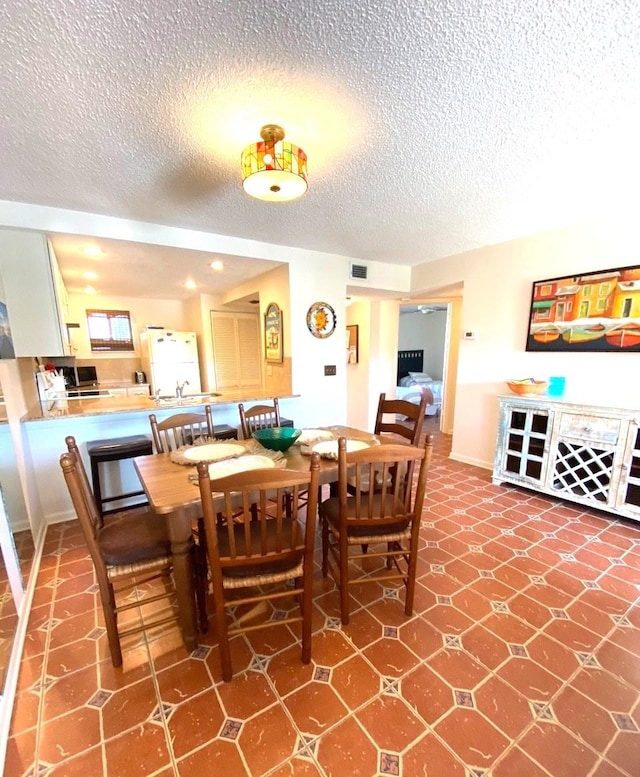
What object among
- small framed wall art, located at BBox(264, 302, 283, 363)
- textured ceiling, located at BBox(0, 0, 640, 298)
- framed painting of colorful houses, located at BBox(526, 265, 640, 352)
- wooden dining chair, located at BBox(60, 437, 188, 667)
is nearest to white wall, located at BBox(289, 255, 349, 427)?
small framed wall art, located at BBox(264, 302, 283, 363)

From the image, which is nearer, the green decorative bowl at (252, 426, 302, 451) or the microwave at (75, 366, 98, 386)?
the green decorative bowl at (252, 426, 302, 451)

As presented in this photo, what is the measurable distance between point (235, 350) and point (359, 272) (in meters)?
2.45

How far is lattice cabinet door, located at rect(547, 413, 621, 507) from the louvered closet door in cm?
386

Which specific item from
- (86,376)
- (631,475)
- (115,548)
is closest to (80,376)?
(86,376)

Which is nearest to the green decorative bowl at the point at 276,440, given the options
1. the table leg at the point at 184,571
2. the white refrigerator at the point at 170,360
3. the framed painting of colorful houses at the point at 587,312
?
the table leg at the point at 184,571

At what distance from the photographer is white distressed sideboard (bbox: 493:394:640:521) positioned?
7.78 ft

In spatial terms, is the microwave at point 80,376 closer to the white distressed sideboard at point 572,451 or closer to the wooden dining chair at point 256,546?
the wooden dining chair at point 256,546

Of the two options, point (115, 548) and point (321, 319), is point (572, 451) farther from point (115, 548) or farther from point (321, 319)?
point (115, 548)

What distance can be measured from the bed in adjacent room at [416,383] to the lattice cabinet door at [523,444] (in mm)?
1470

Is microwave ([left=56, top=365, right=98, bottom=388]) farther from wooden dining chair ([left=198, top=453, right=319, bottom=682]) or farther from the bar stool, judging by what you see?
wooden dining chair ([left=198, top=453, right=319, bottom=682])

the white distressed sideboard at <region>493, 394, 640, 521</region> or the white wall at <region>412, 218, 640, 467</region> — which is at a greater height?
the white wall at <region>412, 218, 640, 467</region>

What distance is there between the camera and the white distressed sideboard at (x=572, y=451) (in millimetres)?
2371

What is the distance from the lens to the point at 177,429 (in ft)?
7.42

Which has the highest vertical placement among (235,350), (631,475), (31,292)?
(31,292)
